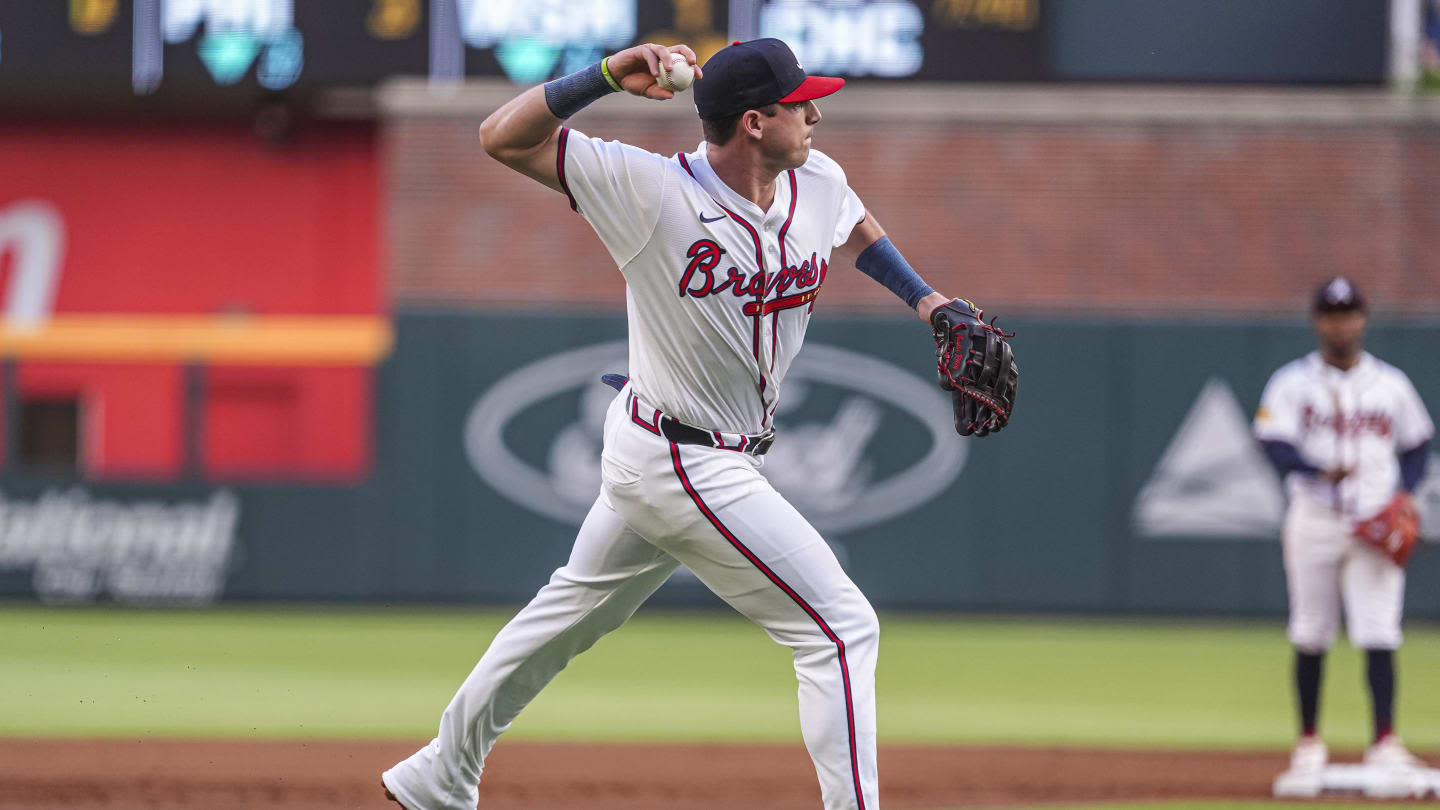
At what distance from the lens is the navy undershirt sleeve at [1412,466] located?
6054mm

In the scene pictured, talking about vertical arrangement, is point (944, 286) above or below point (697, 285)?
below

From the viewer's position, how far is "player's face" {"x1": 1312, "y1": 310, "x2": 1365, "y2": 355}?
574 centimetres

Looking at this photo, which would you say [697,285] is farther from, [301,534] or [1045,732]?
[301,534]

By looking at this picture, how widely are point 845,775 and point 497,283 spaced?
29.8 feet

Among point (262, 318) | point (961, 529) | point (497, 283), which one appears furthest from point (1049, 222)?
point (262, 318)

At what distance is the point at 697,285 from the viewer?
3551 millimetres

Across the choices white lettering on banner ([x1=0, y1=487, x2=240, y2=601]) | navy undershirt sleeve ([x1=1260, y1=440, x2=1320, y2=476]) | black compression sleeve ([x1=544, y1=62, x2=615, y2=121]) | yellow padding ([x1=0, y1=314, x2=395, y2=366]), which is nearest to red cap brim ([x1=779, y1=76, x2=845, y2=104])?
black compression sleeve ([x1=544, y1=62, x2=615, y2=121])

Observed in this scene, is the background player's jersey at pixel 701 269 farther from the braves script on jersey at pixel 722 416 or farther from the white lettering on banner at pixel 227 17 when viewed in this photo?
the white lettering on banner at pixel 227 17

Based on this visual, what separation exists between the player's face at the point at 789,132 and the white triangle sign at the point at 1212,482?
25.8 ft

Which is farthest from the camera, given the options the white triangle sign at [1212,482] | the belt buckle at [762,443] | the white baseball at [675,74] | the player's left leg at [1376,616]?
the white triangle sign at [1212,482]

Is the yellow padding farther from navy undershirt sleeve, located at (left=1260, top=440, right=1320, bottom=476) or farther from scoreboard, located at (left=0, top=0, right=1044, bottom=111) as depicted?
navy undershirt sleeve, located at (left=1260, top=440, right=1320, bottom=476)

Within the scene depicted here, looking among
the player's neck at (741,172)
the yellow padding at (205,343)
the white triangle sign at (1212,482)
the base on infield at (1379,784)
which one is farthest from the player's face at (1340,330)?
the yellow padding at (205,343)

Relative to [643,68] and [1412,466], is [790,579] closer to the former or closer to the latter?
[643,68]

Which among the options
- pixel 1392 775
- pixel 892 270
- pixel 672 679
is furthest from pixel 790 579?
pixel 672 679
